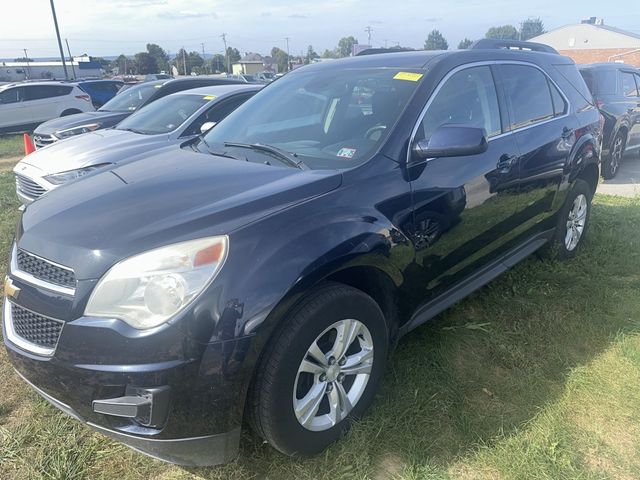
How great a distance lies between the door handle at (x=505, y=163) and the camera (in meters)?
3.18

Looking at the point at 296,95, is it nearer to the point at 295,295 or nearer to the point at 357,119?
the point at 357,119

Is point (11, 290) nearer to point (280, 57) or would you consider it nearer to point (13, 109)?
point (13, 109)

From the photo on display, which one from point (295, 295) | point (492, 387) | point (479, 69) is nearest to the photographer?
point (295, 295)

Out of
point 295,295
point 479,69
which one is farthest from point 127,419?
point 479,69

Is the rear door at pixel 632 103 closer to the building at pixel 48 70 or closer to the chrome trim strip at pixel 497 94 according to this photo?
the chrome trim strip at pixel 497 94

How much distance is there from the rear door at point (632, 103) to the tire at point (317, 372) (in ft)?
26.9

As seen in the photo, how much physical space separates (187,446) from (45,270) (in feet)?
3.02

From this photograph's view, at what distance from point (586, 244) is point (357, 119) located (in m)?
3.26

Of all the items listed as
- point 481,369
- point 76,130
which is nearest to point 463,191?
point 481,369

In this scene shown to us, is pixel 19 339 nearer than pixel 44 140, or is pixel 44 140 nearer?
pixel 19 339

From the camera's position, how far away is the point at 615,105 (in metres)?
8.17

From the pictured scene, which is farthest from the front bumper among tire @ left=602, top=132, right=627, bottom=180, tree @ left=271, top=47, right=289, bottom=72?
tree @ left=271, top=47, right=289, bottom=72

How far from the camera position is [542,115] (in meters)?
3.81

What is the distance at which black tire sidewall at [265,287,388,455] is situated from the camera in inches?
80.0
